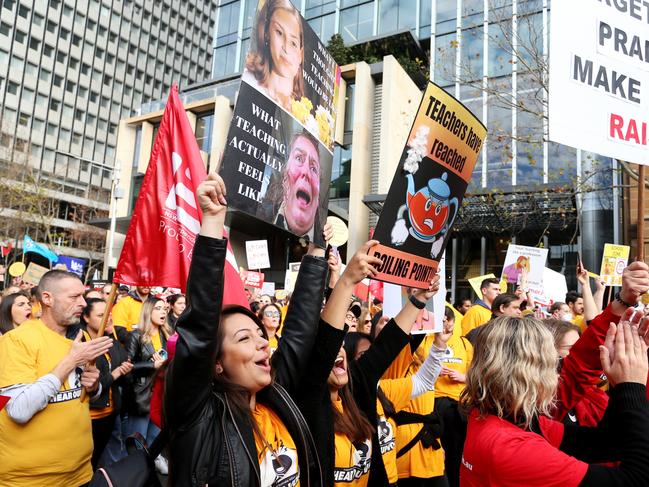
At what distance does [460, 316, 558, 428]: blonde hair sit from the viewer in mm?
2186

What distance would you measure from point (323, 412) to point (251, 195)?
1205mm

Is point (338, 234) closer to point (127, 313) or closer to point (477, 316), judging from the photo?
point (477, 316)

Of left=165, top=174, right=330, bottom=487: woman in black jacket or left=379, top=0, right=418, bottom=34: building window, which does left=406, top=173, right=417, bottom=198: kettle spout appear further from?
left=379, top=0, right=418, bottom=34: building window

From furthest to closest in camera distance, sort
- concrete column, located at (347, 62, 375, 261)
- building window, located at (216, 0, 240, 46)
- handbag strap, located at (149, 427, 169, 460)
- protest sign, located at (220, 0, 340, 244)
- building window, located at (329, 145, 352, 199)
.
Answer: building window, located at (216, 0, 240, 46) → building window, located at (329, 145, 352, 199) → concrete column, located at (347, 62, 375, 261) → protest sign, located at (220, 0, 340, 244) → handbag strap, located at (149, 427, 169, 460)

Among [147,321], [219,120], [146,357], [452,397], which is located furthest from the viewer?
[219,120]

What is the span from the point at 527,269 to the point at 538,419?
756cm

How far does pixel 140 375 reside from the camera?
5789mm

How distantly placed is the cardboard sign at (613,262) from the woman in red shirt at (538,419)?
236 inches

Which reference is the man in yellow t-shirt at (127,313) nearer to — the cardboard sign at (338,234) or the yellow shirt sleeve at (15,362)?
the yellow shirt sleeve at (15,362)

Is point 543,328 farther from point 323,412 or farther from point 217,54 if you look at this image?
point 217,54

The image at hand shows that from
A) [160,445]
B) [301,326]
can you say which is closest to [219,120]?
[301,326]

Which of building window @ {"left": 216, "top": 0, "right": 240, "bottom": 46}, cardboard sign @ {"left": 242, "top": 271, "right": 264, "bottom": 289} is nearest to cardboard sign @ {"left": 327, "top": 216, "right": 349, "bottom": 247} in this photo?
cardboard sign @ {"left": 242, "top": 271, "right": 264, "bottom": 289}

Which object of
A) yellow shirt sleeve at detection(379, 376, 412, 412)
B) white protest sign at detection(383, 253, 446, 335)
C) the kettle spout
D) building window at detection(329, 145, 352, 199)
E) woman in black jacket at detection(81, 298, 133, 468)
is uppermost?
building window at detection(329, 145, 352, 199)

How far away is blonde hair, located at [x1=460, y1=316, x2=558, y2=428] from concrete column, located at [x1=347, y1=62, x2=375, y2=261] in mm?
24319
